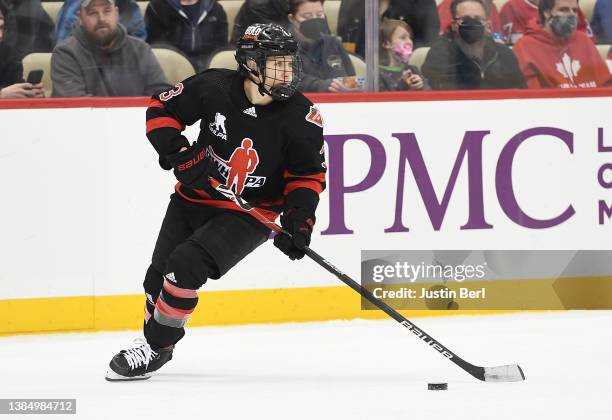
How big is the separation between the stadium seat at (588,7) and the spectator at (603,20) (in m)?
0.02

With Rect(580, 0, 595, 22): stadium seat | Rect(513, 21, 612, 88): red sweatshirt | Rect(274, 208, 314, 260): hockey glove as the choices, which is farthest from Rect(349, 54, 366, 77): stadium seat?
Rect(274, 208, 314, 260): hockey glove

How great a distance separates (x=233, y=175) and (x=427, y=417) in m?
1.03

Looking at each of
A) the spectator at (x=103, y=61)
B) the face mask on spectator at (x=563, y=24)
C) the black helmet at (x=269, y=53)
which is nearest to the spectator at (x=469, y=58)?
the face mask on spectator at (x=563, y=24)

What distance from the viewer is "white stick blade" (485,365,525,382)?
12.2 ft

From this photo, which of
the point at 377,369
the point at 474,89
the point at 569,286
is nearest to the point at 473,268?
the point at 569,286

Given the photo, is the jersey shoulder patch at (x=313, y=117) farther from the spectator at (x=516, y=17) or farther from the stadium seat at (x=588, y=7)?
the stadium seat at (x=588, y=7)

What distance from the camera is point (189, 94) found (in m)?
3.80

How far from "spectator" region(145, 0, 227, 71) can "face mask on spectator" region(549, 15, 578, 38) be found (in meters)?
1.43

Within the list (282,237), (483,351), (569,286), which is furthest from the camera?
(569,286)

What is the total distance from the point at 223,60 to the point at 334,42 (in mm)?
480

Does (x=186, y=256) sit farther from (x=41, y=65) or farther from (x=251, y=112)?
(x=41, y=65)

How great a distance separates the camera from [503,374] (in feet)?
12.2

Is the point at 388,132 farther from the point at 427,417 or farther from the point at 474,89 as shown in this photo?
the point at 427,417

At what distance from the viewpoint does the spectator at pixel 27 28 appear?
467 centimetres
